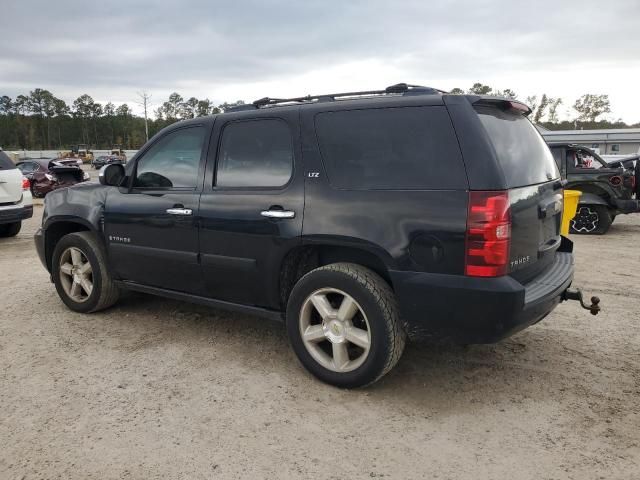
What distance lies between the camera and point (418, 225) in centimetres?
292

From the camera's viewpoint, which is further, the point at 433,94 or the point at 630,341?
the point at 630,341

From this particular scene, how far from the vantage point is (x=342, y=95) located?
11.7 ft

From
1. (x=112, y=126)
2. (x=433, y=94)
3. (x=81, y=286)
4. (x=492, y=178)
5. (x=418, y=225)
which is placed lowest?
(x=81, y=286)

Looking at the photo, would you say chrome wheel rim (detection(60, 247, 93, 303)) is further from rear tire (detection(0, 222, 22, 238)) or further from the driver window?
rear tire (detection(0, 222, 22, 238))

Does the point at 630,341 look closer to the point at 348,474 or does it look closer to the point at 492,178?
the point at 492,178

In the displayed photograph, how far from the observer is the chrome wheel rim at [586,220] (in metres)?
9.82

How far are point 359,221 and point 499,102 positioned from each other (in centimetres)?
117

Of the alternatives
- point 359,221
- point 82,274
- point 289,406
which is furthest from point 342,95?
point 82,274

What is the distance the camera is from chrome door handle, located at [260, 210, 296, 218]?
3389 millimetres

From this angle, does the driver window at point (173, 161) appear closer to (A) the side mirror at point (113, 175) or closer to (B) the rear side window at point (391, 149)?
(A) the side mirror at point (113, 175)

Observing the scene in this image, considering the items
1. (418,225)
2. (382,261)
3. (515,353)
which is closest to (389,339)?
(382,261)

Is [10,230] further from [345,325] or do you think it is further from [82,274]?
[345,325]

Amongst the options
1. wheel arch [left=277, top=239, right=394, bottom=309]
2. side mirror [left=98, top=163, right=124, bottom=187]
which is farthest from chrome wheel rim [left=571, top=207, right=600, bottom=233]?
side mirror [left=98, top=163, right=124, bottom=187]

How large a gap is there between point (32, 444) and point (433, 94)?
303 centimetres
